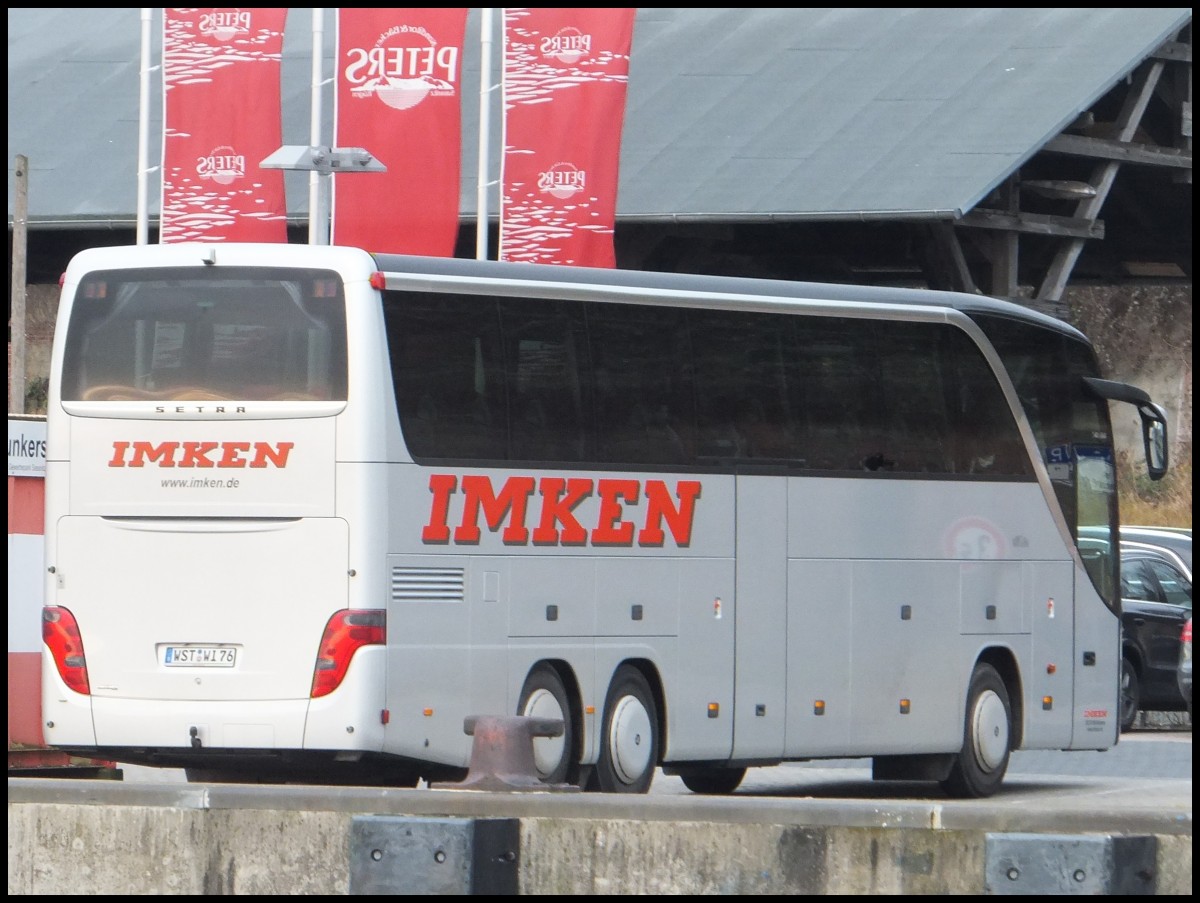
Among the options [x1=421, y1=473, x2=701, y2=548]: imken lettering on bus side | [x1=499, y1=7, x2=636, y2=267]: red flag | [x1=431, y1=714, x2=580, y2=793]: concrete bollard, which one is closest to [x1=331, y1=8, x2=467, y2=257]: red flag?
[x1=499, y1=7, x2=636, y2=267]: red flag

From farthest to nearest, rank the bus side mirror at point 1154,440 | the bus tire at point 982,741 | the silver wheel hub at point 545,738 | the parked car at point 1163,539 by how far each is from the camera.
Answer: the parked car at point 1163,539 → the bus side mirror at point 1154,440 → the bus tire at point 982,741 → the silver wheel hub at point 545,738

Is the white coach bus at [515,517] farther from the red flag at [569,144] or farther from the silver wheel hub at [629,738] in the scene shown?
the red flag at [569,144]

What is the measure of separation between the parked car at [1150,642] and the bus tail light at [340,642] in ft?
41.6

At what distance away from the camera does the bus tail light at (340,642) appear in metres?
13.5

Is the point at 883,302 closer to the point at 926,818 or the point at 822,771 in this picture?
the point at 822,771

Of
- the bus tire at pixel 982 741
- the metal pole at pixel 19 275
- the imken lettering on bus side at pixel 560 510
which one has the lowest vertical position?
the bus tire at pixel 982 741

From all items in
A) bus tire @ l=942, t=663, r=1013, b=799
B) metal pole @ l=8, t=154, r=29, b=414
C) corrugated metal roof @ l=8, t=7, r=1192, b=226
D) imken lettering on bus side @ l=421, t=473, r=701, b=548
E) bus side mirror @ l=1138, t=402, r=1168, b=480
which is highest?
corrugated metal roof @ l=8, t=7, r=1192, b=226

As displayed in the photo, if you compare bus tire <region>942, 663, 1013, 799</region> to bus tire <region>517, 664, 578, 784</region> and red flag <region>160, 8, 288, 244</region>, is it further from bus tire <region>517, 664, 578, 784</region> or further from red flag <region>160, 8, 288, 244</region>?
red flag <region>160, 8, 288, 244</region>

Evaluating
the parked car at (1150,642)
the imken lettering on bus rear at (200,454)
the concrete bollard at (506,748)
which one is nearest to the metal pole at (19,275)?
the parked car at (1150,642)

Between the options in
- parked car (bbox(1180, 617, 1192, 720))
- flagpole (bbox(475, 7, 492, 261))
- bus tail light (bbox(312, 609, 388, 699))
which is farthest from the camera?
flagpole (bbox(475, 7, 492, 261))

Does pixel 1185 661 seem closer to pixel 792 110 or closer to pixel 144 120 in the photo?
pixel 792 110

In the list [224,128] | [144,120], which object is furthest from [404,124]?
[144,120]

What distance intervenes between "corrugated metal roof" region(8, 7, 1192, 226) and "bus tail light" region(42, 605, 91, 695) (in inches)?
653

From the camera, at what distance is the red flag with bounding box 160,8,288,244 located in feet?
84.8
